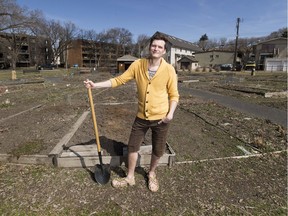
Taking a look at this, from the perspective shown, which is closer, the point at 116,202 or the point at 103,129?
the point at 116,202

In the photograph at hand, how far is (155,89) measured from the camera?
2.60 metres

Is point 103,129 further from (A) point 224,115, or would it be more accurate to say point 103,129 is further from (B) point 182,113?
(A) point 224,115

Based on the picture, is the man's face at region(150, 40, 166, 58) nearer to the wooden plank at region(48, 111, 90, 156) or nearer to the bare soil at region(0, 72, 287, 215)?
the bare soil at region(0, 72, 287, 215)

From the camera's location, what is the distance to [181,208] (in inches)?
106

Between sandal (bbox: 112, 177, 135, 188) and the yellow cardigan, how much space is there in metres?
1.06

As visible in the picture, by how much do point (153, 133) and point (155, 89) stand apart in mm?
632

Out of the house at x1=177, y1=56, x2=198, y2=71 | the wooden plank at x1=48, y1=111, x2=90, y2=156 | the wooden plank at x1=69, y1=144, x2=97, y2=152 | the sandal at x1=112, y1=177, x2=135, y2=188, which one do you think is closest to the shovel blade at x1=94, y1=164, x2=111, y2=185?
the sandal at x1=112, y1=177, x2=135, y2=188

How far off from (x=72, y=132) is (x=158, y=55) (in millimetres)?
3111

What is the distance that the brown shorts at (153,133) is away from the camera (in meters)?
2.74

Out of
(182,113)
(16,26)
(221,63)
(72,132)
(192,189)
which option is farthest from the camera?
(221,63)

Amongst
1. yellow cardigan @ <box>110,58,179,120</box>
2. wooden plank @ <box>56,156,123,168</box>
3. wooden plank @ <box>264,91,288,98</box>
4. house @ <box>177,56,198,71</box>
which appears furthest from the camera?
house @ <box>177,56,198,71</box>

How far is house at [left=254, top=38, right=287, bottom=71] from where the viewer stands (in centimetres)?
4712

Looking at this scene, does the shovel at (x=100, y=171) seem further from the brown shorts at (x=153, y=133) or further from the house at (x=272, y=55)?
the house at (x=272, y=55)

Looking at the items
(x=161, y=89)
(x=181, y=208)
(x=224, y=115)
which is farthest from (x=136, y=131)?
(x=224, y=115)
